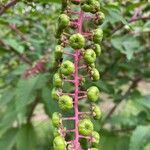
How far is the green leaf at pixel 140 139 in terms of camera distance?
226 cm

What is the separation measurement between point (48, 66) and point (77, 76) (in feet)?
4.15

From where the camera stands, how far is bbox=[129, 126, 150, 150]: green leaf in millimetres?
2258

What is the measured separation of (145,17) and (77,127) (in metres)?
1.38

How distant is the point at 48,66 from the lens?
2.53m

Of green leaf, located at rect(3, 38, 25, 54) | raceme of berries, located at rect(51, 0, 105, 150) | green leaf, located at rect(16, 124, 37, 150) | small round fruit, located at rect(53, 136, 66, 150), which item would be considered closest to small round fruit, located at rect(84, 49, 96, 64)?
raceme of berries, located at rect(51, 0, 105, 150)

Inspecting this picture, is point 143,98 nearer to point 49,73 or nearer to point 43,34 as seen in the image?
point 49,73

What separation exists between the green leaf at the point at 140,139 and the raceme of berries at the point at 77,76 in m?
0.92

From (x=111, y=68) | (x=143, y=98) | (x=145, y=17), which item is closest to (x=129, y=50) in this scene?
(x=145, y=17)

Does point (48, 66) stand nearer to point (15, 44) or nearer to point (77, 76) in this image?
point (15, 44)

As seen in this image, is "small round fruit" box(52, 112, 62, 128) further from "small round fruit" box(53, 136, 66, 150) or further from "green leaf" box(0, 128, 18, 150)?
"green leaf" box(0, 128, 18, 150)

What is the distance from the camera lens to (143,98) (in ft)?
8.83

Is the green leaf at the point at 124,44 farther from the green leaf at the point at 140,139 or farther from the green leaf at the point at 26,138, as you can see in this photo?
the green leaf at the point at 26,138

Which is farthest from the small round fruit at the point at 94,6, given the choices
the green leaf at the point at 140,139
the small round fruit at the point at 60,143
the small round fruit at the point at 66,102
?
the green leaf at the point at 140,139

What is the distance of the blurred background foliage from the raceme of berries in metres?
0.38
